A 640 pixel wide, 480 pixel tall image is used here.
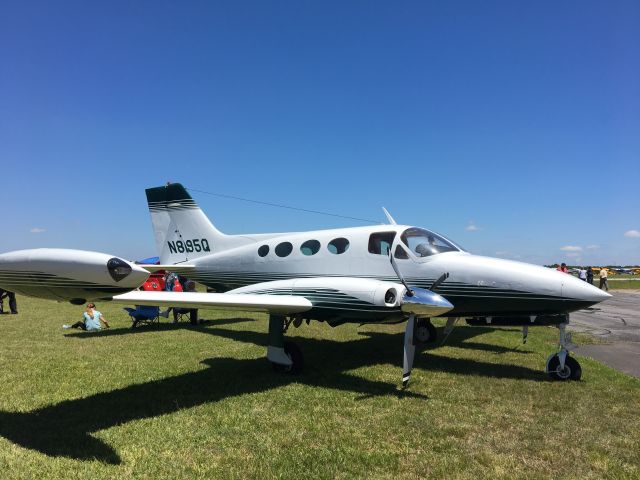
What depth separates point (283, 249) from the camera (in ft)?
34.6

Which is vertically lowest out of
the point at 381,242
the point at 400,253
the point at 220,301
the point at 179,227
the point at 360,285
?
the point at 220,301

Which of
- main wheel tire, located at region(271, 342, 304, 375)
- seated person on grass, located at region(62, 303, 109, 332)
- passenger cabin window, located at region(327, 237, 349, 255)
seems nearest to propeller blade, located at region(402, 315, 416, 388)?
main wheel tire, located at region(271, 342, 304, 375)

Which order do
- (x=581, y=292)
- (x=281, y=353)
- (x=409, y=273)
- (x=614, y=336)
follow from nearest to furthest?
(x=581, y=292), (x=281, y=353), (x=409, y=273), (x=614, y=336)

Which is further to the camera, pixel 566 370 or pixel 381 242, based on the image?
pixel 381 242

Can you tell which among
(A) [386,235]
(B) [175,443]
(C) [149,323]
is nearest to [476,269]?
(A) [386,235]

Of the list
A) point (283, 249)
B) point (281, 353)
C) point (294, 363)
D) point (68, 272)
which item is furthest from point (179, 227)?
point (68, 272)

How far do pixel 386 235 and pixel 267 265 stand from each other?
10.9ft

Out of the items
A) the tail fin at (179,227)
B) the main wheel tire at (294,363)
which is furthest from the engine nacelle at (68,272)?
the tail fin at (179,227)

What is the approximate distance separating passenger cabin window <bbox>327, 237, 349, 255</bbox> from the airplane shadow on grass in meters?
2.38

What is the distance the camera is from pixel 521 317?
813cm

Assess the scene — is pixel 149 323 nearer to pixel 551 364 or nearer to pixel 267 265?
pixel 267 265

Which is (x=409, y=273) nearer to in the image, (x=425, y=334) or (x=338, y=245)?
(x=338, y=245)

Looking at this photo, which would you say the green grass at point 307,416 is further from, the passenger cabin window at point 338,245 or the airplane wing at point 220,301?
the passenger cabin window at point 338,245

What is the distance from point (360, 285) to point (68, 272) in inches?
173
